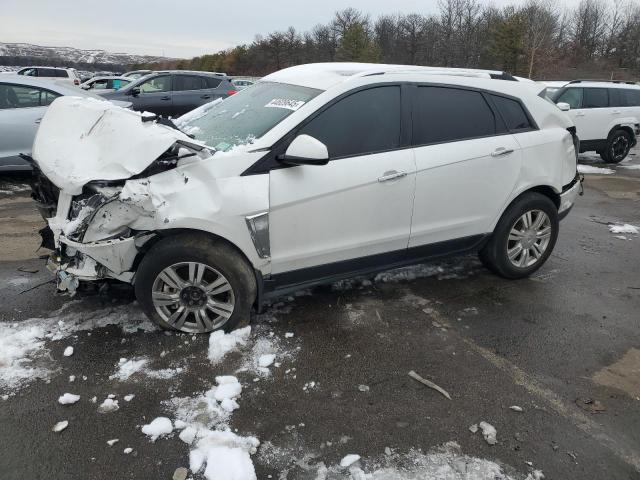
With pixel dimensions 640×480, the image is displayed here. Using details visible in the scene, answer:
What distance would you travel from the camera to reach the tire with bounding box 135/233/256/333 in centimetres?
310

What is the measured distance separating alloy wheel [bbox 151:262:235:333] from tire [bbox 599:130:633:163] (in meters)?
11.2

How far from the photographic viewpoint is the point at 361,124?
3455 mm

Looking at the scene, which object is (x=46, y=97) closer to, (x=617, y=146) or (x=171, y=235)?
(x=171, y=235)

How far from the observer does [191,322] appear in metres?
3.36

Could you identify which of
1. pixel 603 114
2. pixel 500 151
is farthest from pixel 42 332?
pixel 603 114

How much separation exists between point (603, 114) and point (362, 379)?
11.0 m

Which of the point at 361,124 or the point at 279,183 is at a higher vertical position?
the point at 361,124

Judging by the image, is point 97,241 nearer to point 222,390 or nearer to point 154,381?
point 154,381

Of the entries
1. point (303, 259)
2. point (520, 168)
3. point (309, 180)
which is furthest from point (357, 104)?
point (520, 168)

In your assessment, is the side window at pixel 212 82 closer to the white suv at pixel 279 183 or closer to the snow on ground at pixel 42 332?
the white suv at pixel 279 183

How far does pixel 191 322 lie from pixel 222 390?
2.29 ft

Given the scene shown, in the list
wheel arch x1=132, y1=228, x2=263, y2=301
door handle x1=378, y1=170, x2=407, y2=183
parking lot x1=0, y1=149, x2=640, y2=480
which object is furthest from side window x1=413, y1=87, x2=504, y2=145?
wheel arch x1=132, y1=228, x2=263, y2=301

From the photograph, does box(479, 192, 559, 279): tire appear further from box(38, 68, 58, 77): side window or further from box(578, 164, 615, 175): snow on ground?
box(38, 68, 58, 77): side window

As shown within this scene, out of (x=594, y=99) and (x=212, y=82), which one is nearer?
(x=594, y=99)
